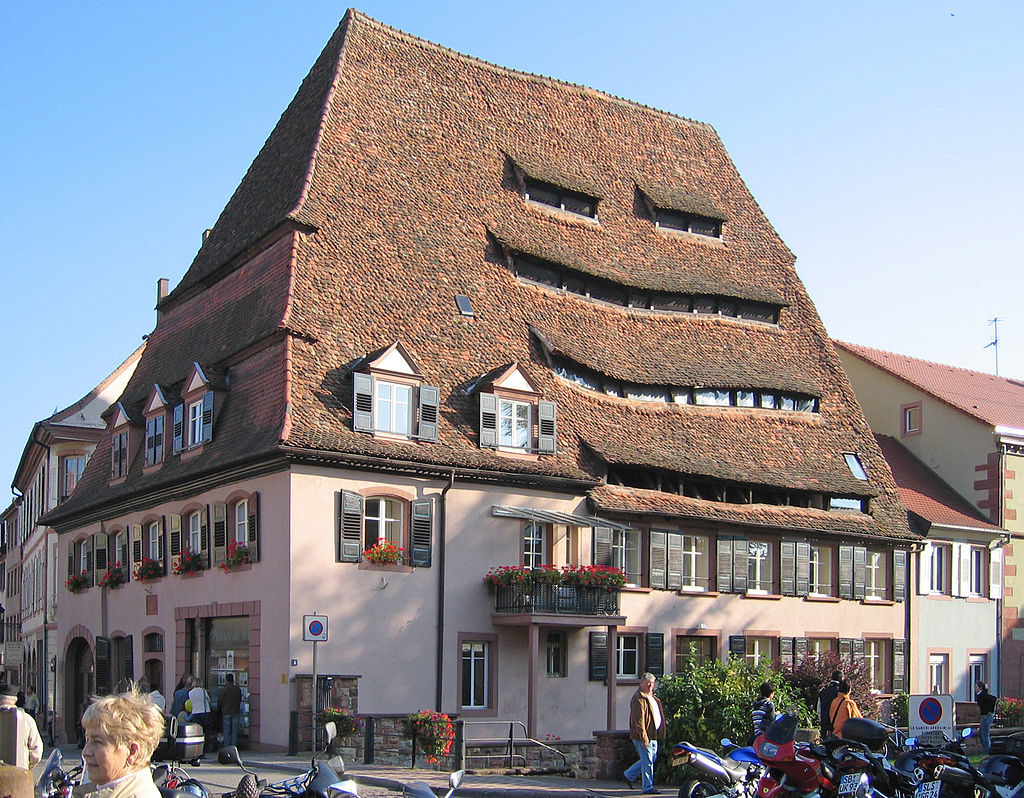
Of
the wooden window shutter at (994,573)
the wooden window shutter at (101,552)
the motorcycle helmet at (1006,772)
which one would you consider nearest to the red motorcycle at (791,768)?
the motorcycle helmet at (1006,772)

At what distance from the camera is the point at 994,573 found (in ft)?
124

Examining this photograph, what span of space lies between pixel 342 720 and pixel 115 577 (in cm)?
1039

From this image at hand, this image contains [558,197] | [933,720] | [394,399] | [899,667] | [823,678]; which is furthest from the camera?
[558,197]

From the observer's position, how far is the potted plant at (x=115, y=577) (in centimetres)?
3130

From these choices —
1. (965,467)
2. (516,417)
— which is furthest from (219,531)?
(965,467)

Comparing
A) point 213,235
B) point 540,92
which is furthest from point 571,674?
point 540,92

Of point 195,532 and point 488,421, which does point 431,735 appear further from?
point 195,532

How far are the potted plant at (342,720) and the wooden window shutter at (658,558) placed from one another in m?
8.85

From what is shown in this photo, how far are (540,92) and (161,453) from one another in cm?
1516

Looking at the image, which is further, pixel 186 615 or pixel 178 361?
pixel 178 361

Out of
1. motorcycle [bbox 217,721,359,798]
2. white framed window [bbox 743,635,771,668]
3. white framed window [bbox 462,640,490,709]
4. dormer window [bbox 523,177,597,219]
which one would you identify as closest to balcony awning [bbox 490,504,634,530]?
white framed window [bbox 462,640,490,709]

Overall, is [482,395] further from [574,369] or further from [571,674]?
[571,674]

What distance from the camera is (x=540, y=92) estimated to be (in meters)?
37.6

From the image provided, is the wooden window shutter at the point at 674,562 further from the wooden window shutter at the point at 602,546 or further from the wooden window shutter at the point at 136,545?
the wooden window shutter at the point at 136,545
